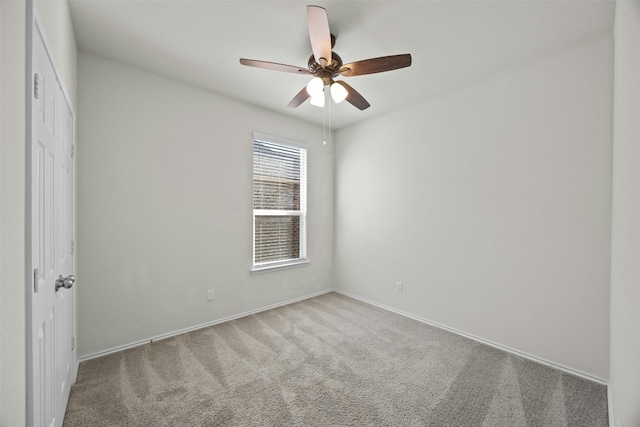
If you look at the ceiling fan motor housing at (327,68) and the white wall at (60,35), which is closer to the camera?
the white wall at (60,35)

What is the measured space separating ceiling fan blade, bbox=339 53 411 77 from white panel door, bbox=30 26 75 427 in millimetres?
1688

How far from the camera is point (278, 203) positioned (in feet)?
12.2

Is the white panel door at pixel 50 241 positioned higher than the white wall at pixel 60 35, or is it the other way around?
the white wall at pixel 60 35

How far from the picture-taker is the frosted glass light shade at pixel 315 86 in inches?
82.1

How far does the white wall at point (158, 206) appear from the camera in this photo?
7.65ft

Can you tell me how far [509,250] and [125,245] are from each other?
11.9 feet

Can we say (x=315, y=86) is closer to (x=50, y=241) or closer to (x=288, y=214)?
(x=50, y=241)

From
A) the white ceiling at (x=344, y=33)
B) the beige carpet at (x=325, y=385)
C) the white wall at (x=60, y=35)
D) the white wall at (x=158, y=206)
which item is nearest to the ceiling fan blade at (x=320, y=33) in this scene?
the white ceiling at (x=344, y=33)

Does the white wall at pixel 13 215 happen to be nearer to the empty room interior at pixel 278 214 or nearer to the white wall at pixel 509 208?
the empty room interior at pixel 278 214

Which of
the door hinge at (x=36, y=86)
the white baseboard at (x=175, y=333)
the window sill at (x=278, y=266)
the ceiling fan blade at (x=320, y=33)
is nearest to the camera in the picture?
the door hinge at (x=36, y=86)

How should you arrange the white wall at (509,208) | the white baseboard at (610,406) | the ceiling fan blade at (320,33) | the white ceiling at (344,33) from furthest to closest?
the white wall at (509,208), the white ceiling at (344,33), the white baseboard at (610,406), the ceiling fan blade at (320,33)

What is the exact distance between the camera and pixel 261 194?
3.53 meters

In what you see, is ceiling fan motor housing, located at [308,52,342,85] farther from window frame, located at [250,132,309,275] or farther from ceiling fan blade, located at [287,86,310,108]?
window frame, located at [250,132,309,275]

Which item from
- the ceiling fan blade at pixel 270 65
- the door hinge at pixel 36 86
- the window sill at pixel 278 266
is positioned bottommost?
the window sill at pixel 278 266
